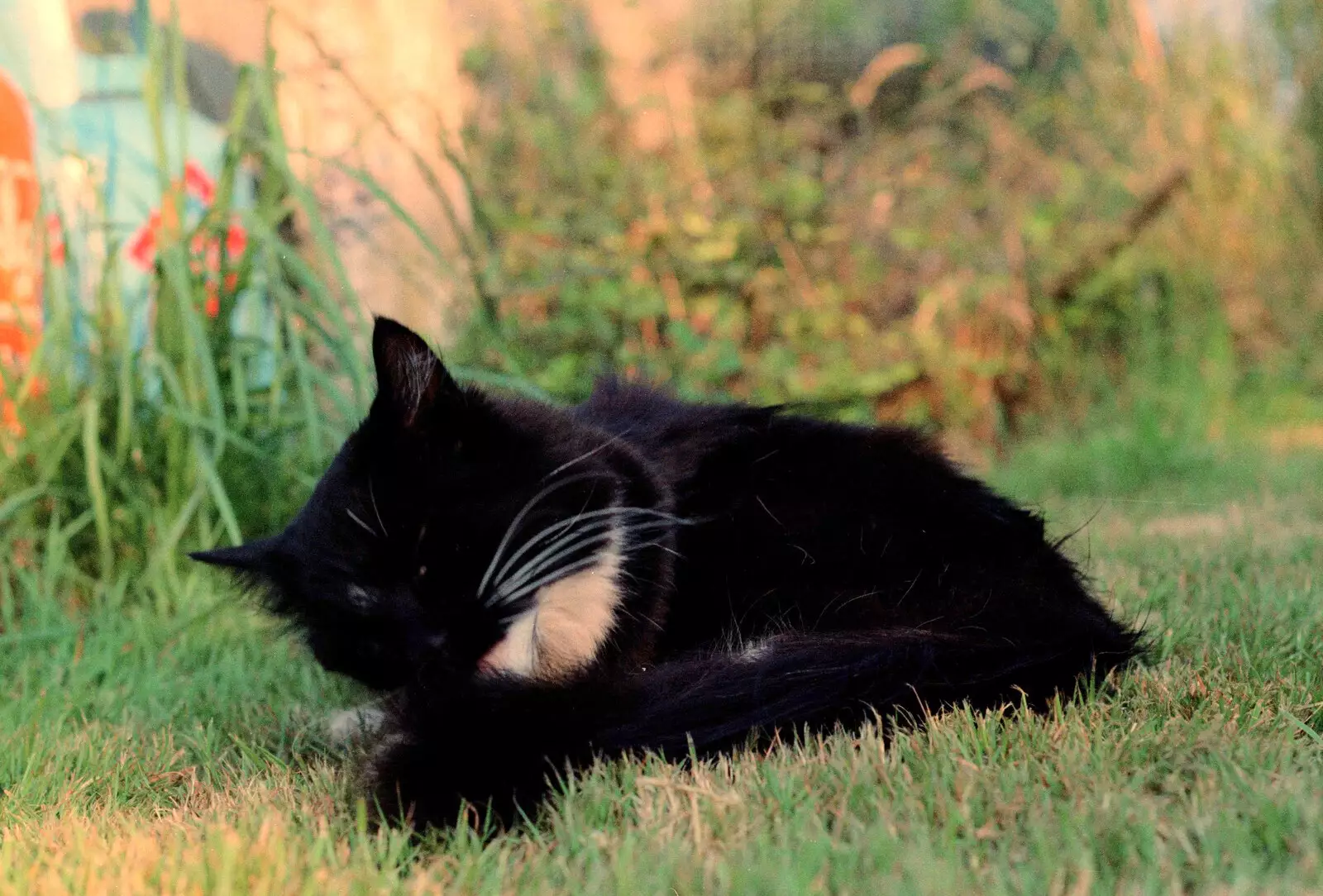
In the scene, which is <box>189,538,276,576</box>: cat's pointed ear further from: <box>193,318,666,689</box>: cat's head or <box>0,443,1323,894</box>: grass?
<box>0,443,1323,894</box>: grass

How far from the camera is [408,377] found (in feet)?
4.99

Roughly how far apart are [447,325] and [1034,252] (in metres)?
2.72

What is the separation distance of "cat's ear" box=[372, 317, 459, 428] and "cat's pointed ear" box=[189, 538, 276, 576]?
0.30 m

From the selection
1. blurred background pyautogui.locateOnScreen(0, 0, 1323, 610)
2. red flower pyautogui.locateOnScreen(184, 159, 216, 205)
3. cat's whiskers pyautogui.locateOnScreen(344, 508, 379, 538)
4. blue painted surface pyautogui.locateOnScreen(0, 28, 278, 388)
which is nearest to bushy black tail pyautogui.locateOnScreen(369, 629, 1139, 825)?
cat's whiskers pyautogui.locateOnScreen(344, 508, 379, 538)

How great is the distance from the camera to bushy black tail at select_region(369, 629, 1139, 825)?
1157 millimetres

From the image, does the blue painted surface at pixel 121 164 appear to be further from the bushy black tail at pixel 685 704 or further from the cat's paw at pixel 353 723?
the bushy black tail at pixel 685 704

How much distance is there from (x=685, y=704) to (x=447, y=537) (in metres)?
0.40

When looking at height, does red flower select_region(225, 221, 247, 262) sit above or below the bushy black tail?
above

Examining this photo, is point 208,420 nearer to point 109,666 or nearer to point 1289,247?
point 109,666

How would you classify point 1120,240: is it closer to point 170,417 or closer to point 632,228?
point 632,228

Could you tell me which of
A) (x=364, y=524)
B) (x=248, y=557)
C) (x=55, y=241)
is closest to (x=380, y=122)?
(x=55, y=241)

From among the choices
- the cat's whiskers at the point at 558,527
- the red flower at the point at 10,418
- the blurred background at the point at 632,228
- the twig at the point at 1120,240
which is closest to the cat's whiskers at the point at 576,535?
the cat's whiskers at the point at 558,527

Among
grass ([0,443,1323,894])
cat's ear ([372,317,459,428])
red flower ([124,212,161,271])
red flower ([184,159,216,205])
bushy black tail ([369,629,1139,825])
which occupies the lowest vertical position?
grass ([0,443,1323,894])

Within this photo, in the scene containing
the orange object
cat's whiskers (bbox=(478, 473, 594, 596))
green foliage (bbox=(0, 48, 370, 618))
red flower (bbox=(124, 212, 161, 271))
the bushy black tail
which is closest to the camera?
the bushy black tail
